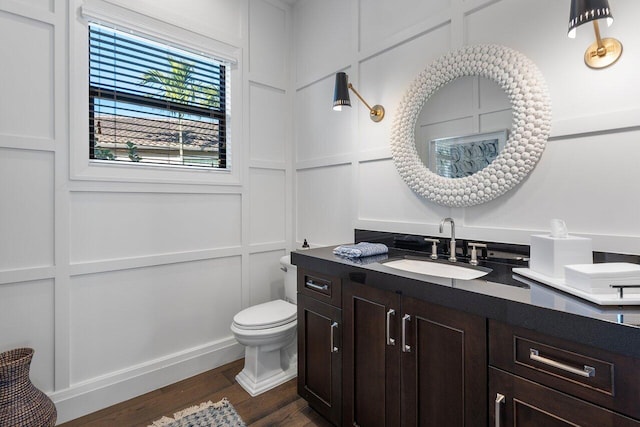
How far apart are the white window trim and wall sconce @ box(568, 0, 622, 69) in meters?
2.10

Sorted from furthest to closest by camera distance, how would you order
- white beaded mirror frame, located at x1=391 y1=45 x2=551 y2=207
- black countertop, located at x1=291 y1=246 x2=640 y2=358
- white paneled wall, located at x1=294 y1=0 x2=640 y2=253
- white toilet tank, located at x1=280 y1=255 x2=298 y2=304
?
white toilet tank, located at x1=280 y1=255 x2=298 y2=304 < white beaded mirror frame, located at x1=391 y1=45 x2=551 y2=207 < white paneled wall, located at x1=294 y1=0 x2=640 y2=253 < black countertop, located at x1=291 y1=246 x2=640 y2=358

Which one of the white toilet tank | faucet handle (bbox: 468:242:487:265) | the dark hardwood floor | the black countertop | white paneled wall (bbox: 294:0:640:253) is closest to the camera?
the black countertop

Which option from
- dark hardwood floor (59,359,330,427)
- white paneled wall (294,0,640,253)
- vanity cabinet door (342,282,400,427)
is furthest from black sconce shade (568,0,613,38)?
dark hardwood floor (59,359,330,427)

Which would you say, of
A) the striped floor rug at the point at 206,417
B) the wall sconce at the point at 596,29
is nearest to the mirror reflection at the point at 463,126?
the wall sconce at the point at 596,29

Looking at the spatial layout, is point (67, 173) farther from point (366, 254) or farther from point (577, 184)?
point (577, 184)

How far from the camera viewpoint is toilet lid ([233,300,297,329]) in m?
2.04

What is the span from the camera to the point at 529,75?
142 cm

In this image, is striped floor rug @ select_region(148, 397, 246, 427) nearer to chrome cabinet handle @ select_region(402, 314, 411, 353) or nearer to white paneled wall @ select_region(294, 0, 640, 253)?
chrome cabinet handle @ select_region(402, 314, 411, 353)

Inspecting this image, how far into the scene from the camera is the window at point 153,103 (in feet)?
6.51

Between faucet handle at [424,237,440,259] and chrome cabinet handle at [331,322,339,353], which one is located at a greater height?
faucet handle at [424,237,440,259]

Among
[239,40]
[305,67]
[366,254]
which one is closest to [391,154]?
[366,254]

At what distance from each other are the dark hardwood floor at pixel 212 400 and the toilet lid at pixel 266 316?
1.47 ft

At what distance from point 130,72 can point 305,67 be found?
133cm

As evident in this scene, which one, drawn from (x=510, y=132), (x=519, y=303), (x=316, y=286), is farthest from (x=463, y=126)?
(x=316, y=286)
